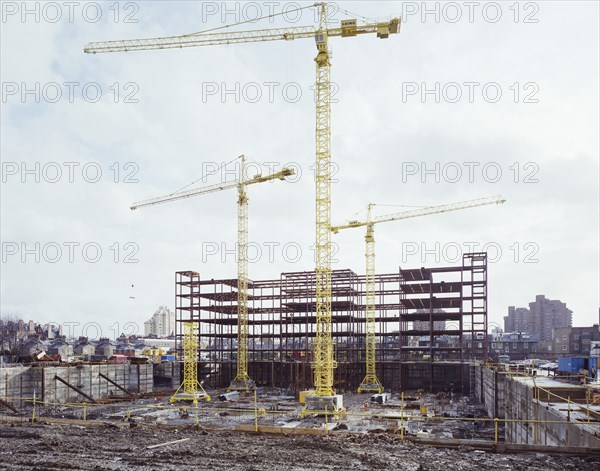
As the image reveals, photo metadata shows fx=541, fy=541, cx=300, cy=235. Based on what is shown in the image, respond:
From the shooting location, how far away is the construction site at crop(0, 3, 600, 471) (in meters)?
15.7

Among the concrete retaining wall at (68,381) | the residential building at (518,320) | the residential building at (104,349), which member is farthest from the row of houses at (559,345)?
the residential building at (104,349)

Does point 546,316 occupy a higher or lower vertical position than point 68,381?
lower

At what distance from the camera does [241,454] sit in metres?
15.8

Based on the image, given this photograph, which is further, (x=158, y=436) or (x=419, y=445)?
(x=158, y=436)

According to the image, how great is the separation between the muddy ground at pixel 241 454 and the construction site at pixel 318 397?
0.21ft

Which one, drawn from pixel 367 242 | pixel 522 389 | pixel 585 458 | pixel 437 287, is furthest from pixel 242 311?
pixel 585 458

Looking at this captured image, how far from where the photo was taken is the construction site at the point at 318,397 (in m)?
15.7

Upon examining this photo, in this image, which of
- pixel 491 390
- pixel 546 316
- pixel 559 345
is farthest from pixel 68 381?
pixel 546 316

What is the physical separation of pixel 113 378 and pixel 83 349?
171ft

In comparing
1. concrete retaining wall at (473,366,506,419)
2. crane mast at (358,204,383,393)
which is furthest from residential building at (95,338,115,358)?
concrete retaining wall at (473,366,506,419)

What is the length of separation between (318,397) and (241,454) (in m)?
20.8

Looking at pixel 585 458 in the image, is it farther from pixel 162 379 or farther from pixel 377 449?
pixel 162 379

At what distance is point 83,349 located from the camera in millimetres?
95812

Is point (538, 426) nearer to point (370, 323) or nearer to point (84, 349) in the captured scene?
point (370, 323)
